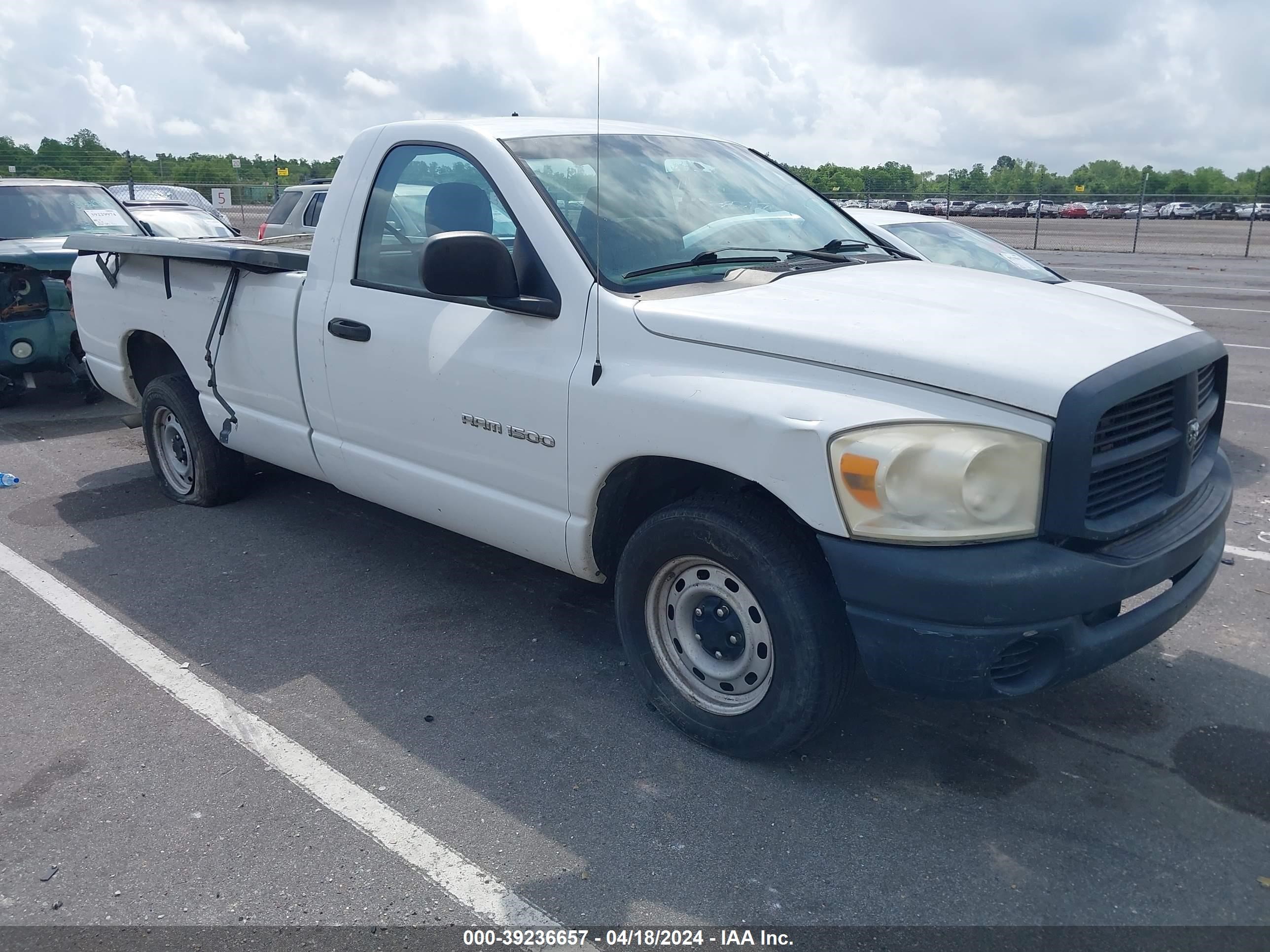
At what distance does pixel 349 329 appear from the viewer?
14.3 feet

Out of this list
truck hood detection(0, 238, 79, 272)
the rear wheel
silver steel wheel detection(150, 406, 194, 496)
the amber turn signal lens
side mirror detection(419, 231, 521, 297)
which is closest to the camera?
the amber turn signal lens

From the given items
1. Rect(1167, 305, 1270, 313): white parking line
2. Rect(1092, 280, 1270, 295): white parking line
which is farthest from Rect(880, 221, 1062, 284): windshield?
Rect(1092, 280, 1270, 295): white parking line

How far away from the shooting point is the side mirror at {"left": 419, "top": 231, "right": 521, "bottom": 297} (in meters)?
3.46

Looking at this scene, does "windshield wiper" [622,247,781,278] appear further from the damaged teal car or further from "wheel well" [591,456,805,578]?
the damaged teal car

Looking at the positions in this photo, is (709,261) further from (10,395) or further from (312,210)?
(312,210)

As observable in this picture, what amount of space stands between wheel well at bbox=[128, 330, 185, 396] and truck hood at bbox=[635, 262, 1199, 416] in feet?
13.2

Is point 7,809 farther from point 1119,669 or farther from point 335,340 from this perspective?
point 1119,669

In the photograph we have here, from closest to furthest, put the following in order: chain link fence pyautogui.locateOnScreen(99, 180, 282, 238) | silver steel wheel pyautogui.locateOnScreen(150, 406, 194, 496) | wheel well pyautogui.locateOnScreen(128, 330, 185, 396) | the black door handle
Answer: the black door handle < silver steel wheel pyautogui.locateOnScreen(150, 406, 194, 496) < wheel well pyautogui.locateOnScreen(128, 330, 185, 396) < chain link fence pyautogui.locateOnScreen(99, 180, 282, 238)

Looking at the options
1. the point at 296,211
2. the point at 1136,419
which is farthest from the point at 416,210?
the point at 296,211

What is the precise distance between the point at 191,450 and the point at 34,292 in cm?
375

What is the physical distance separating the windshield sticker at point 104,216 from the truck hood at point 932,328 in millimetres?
8444

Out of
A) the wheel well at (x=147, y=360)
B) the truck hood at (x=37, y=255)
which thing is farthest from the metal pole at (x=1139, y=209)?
the wheel well at (x=147, y=360)

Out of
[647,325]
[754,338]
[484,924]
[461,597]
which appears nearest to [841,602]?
[754,338]

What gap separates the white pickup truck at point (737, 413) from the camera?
2.81 meters
